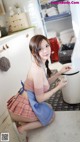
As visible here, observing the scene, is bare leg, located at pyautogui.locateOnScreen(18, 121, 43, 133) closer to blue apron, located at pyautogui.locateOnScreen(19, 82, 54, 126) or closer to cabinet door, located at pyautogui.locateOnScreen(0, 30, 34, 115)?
blue apron, located at pyautogui.locateOnScreen(19, 82, 54, 126)

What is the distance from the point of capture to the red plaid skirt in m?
1.46

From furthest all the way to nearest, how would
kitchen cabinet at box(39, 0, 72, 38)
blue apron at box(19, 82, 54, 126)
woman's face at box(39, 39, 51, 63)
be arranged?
kitchen cabinet at box(39, 0, 72, 38) → blue apron at box(19, 82, 54, 126) → woman's face at box(39, 39, 51, 63)

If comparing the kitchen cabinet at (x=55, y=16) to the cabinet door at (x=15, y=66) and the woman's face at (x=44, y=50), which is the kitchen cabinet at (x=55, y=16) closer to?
the cabinet door at (x=15, y=66)

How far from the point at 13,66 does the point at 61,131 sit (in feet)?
3.80

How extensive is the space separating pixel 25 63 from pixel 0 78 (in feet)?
2.83

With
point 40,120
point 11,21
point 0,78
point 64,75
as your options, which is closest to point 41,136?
point 40,120

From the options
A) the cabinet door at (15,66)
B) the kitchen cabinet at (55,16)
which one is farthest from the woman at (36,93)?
the kitchen cabinet at (55,16)

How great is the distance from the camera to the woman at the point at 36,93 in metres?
1.38

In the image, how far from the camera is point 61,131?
151cm

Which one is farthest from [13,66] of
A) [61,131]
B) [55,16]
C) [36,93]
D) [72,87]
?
[55,16]

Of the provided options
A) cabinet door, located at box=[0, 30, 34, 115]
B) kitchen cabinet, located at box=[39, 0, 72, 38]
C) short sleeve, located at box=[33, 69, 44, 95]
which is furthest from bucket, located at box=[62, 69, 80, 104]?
kitchen cabinet, located at box=[39, 0, 72, 38]

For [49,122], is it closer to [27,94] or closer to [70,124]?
[70,124]

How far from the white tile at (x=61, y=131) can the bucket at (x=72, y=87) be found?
21 centimetres

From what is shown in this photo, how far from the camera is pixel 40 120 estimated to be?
59.9 inches
